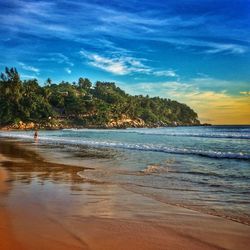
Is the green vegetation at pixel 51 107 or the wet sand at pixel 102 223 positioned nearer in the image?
the wet sand at pixel 102 223

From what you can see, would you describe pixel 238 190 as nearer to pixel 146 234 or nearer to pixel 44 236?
pixel 146 234

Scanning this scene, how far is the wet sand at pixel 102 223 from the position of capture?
486 centimetres

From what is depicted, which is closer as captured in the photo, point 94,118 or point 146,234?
point 146,234

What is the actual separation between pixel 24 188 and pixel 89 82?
616 feet

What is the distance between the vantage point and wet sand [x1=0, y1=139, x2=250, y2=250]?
486 cm

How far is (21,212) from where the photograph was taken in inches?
249

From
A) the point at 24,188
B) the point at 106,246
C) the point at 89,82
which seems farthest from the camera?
the point at 89,82

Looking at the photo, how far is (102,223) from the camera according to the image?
5812 millimetres

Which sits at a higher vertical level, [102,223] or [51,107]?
[51,107]

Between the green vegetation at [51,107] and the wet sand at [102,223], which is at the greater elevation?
the green vegetation at [51,107]

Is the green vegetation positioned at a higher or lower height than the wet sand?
higher

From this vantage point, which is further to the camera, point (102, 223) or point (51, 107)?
point (51, 107)

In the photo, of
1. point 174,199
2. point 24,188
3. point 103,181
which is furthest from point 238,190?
point 24,188

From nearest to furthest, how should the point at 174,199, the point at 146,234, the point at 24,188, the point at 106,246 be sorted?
the point at 106,246 < the point at 146,234 < the point at 174,199 < the point at 24,188
